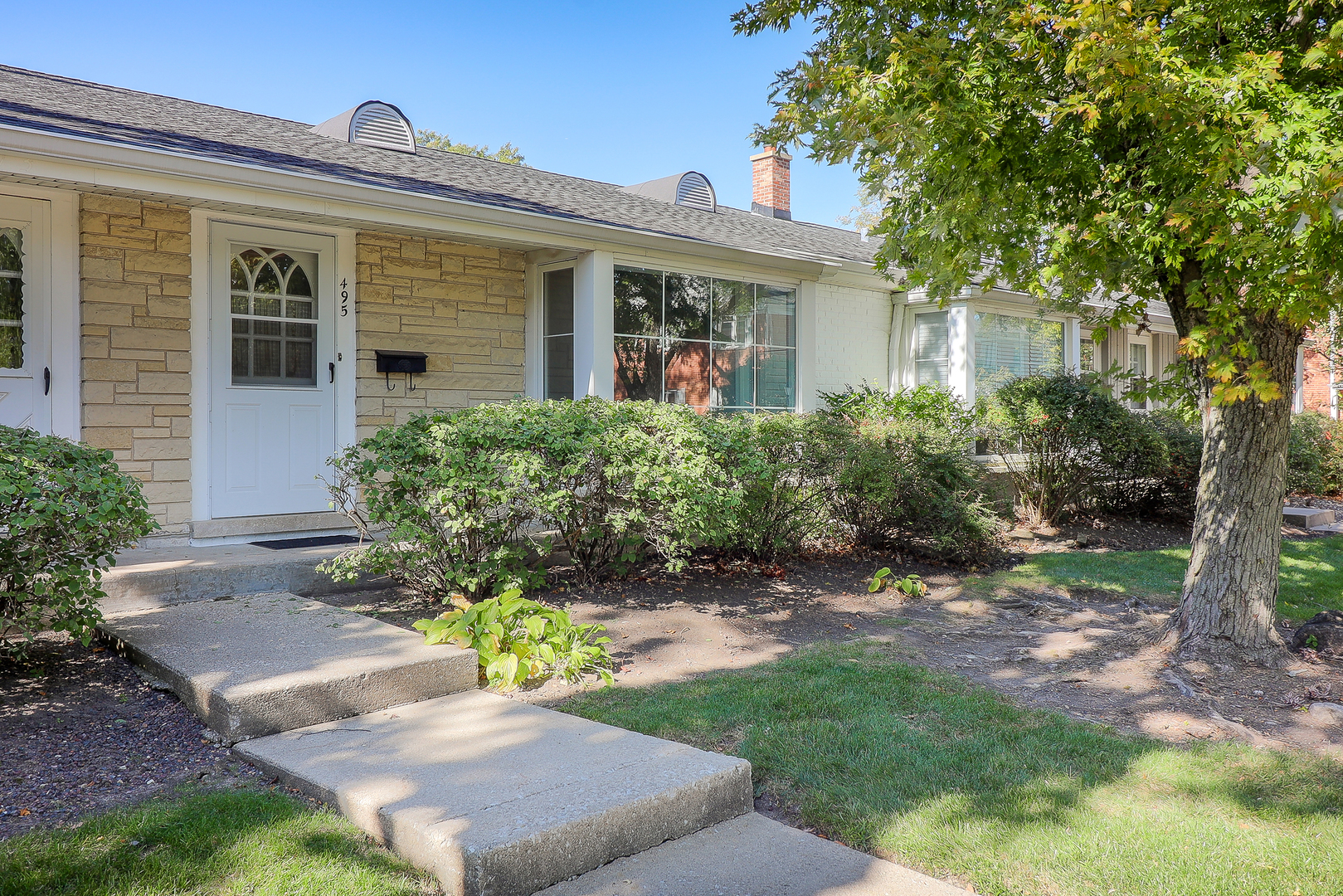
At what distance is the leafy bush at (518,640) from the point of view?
167 inches

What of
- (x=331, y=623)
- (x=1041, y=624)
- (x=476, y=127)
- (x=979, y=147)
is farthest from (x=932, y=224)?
(x=476, y=127)

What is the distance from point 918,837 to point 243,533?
19.2ft

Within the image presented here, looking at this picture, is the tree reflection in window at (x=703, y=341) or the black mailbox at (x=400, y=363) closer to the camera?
the black mailbox at (x=400, y=363)

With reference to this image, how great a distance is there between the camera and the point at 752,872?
2666 mm

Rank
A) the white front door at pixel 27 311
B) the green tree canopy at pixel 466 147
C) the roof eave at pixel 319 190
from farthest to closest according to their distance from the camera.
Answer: the green tree canopy at pixel 466 147, the white front door at pixel 27 311, the roof eave at pixel 319 190

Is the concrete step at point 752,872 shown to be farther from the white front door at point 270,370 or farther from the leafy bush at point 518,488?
the white front door at point 270,370

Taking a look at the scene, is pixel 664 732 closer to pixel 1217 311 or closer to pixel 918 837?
pixel 918 837

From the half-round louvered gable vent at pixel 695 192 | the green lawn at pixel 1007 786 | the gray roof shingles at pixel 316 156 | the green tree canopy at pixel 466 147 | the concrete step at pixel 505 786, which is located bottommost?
the green lawn at pixel 1007 786

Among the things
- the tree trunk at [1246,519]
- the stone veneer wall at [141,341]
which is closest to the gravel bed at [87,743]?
the stone veneer wall at [141,341]

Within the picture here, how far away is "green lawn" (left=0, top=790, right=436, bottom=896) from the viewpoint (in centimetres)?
241

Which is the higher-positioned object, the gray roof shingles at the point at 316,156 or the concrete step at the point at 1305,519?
the gray roof shingles at the point at 316,156

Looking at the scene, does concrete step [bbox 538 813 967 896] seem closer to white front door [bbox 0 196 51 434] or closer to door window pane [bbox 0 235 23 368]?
white front door [bbox 0 196 51 434]

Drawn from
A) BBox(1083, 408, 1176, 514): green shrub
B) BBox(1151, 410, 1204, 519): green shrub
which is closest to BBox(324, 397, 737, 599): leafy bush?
BBox(1083, 408, 1176, 514): green shrub

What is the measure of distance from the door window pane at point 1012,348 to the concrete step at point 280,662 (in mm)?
9763
